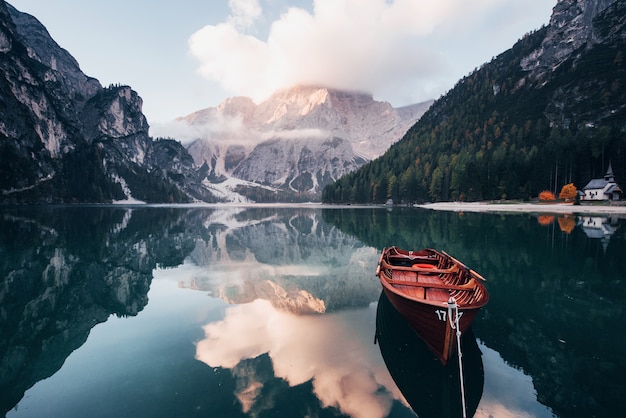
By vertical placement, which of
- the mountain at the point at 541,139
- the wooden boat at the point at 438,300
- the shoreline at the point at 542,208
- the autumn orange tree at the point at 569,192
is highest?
the mountain at the point at 541,139

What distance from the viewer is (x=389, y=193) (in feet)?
547

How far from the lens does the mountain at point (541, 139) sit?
110812 mm

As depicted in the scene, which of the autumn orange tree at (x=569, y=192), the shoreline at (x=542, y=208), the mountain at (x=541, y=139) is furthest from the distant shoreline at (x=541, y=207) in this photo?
the mountain at (x=541, y=139)

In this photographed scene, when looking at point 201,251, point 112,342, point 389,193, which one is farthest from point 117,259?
point 389,193

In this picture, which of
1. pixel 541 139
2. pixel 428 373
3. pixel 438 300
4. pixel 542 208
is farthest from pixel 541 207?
pixel 428 373

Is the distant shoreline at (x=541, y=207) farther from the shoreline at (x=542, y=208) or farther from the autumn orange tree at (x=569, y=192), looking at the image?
the autumn orange tree at (x=569, y=192)

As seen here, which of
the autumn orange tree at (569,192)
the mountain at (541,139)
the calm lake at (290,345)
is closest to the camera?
the calm lake at (290,345)

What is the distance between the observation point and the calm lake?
31.5ft

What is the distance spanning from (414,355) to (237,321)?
8970 mm

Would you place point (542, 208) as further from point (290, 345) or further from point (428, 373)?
point (290, 345)

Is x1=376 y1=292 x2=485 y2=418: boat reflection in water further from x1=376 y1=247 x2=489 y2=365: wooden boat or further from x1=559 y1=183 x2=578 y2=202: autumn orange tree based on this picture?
x1=559 y1=183 x2=578 y2=202: autumn orange tree

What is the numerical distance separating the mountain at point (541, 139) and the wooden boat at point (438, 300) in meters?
118

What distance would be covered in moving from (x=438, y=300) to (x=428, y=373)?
3.97 m

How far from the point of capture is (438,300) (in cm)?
1410
